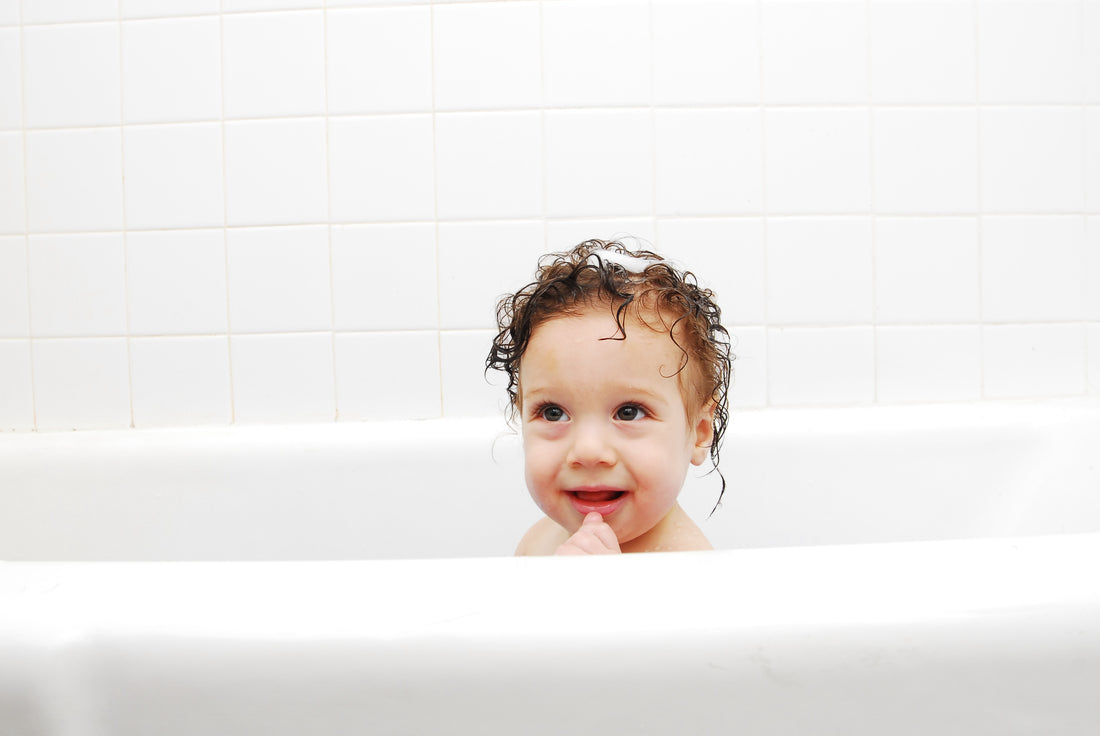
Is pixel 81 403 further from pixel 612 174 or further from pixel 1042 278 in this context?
pixel 1042 278

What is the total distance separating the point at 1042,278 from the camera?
1.28m

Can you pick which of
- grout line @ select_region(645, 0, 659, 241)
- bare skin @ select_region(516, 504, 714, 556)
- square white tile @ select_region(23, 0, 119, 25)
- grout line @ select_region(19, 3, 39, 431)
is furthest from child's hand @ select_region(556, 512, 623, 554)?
square white tile @ select_region(23, 0, 119, 25)

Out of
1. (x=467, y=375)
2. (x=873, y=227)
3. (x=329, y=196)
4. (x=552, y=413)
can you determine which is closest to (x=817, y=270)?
(x=873, y=227)

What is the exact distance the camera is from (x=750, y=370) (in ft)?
4.17

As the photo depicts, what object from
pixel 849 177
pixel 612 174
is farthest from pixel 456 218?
pixel 849 177

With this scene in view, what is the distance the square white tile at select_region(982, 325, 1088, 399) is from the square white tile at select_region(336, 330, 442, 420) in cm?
98

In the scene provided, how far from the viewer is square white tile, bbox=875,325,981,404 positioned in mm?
1274

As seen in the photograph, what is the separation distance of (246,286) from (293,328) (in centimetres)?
11

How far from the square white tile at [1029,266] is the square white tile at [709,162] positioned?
1.40ft

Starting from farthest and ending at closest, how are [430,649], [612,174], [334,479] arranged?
[612,174] → [334,479] → [430,649]

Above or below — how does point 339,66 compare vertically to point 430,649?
above

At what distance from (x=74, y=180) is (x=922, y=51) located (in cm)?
153

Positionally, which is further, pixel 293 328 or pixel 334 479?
pixel 293 328

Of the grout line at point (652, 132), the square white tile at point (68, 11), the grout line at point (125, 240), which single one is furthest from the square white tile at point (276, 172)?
the grout line at point (652, 132)
